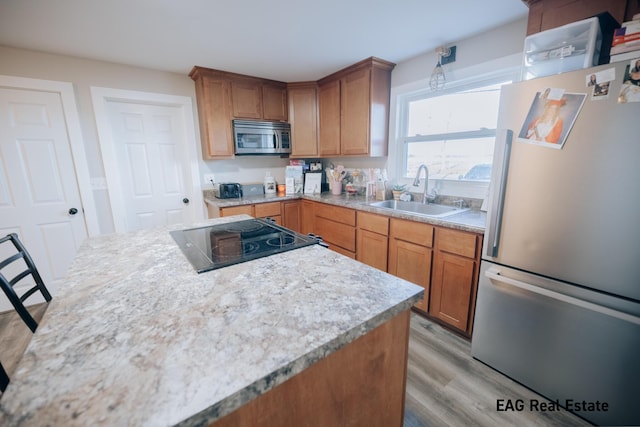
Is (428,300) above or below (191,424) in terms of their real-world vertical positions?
below

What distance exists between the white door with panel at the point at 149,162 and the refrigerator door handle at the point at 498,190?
307 cm

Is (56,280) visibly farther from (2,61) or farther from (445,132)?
(445,132)

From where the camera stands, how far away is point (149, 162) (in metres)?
2.89

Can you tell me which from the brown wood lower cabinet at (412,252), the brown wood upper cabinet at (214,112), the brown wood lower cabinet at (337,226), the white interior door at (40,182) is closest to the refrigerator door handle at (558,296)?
the brown wood lower cabinet at (412,252)

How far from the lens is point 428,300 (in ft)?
6.87

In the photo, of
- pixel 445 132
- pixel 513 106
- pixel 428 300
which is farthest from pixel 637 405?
pixel 445 132

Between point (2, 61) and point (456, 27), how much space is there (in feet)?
12.3

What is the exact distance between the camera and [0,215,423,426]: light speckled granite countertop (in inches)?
19.1

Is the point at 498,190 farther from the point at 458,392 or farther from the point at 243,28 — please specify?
the point at 243,28

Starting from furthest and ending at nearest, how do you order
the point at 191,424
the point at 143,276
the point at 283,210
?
the point at 283,210, the point at 143,276, the point at 191,424

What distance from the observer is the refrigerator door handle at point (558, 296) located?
1.14m

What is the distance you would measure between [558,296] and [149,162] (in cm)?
364

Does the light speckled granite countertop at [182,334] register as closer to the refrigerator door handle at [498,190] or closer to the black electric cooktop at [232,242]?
the black electric cooktop at [232,242]

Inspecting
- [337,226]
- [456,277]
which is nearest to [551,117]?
[456,277]
